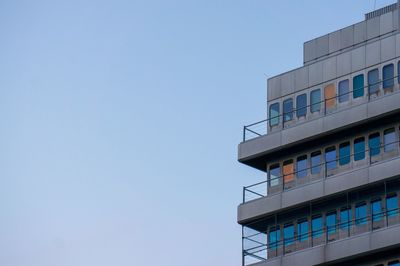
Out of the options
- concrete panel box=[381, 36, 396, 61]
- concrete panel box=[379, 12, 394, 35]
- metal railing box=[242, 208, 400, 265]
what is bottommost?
metal railing box=[242, 208, 400, 265]

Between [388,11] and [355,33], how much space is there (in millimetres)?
2723

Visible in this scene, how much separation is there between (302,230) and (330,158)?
5227 millimetres

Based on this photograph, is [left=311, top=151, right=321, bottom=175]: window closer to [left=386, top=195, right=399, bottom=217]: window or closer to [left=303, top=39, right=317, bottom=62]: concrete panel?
[left=386, top=195, right=399, bottom=217]: window

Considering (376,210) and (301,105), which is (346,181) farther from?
(301,105)

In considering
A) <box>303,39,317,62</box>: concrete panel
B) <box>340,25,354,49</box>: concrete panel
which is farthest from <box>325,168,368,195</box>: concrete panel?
<box>303,39,317,62</box>: concrete panel

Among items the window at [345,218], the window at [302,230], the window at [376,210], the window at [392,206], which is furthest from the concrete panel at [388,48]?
the window at [302,230]

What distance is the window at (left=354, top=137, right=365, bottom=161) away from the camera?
122 m

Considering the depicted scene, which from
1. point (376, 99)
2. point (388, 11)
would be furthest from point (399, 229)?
point (388, 11)

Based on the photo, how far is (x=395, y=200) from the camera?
119250 millimetres

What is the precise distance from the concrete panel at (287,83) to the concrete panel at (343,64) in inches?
164

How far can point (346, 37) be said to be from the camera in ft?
419

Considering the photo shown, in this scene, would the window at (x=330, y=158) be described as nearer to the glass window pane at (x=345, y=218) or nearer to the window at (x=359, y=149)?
the window at (x=359, y=149)

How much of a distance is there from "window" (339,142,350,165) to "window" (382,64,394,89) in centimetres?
476

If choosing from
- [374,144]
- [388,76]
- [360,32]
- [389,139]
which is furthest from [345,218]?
[360,32]
